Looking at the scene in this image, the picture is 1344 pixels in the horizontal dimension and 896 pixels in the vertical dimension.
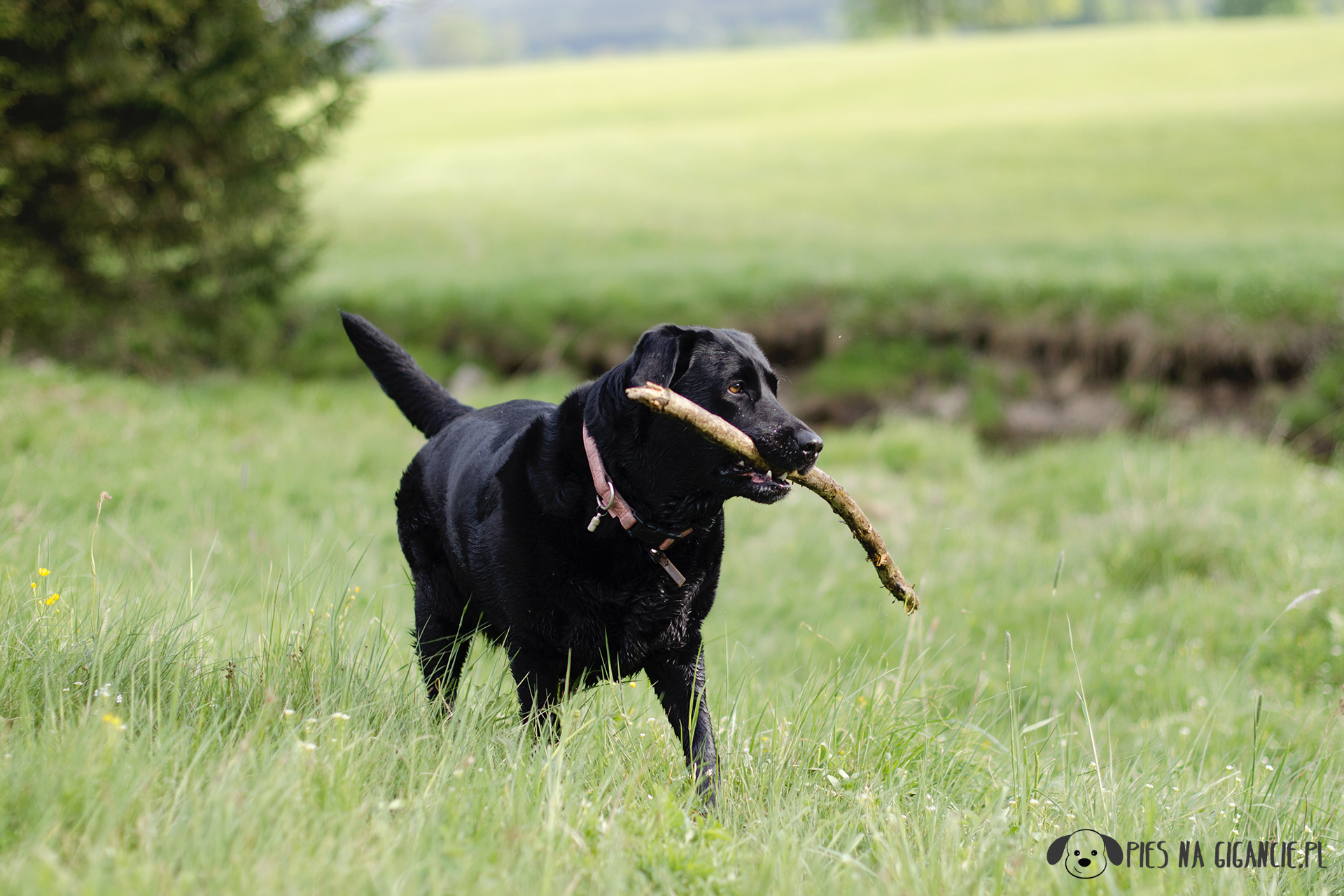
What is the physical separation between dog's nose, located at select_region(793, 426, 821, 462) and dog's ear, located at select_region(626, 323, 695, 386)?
415mm

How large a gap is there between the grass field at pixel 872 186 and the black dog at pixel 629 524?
8035 mm

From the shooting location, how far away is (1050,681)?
4.76 meters

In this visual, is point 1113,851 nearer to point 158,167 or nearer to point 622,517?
point 622,517

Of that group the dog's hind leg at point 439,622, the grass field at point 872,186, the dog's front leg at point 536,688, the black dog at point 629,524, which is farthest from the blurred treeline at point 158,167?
the dog's front leg at point 536,688

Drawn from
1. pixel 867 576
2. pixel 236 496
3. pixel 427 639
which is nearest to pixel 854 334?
pixel 867 576

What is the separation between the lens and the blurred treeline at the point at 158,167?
24.7 ft

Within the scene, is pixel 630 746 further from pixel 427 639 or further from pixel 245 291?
pixel 245 291

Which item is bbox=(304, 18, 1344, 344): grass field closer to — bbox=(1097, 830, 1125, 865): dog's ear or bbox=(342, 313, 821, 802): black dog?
bbox=(342, 313, 821, 802): black dog

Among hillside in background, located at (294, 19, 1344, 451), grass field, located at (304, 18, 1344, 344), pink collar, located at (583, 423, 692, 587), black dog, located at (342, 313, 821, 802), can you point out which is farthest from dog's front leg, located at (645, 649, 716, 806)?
grass field, located at (304, 18, 1344, 344)

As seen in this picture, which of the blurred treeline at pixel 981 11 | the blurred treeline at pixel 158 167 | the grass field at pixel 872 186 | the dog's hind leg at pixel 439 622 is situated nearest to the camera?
the dog's hind leg at pixel 439 622

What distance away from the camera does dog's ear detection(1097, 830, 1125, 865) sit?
8.02ft

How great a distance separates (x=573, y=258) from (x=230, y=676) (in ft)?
43.2

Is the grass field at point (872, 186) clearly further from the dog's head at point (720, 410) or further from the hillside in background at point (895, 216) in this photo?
the dog's head at point (720, 410)

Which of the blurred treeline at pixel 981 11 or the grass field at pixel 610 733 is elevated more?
the blurred treeline at pixel 981 11
